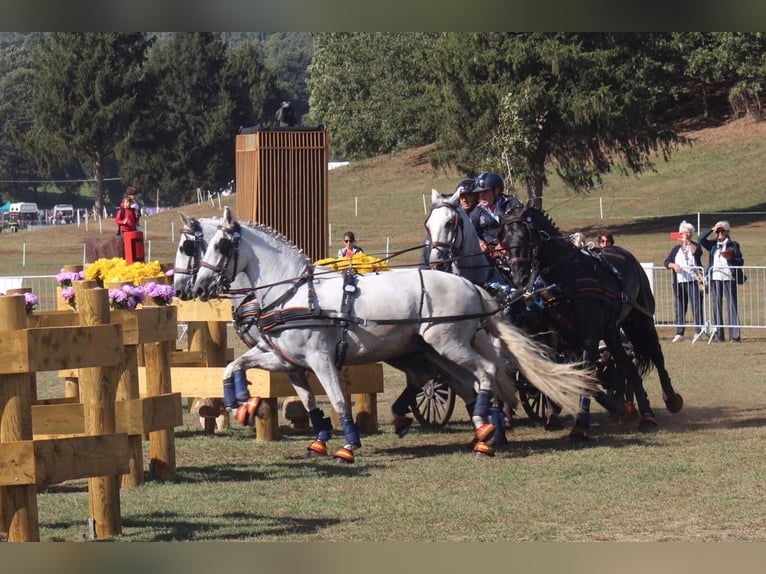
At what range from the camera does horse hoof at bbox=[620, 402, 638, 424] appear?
12455mm

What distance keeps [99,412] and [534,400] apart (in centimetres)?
684

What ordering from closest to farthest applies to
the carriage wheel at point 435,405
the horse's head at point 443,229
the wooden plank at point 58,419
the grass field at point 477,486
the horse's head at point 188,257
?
the grass field at point 477,486 < the wooden plank at point 58,419 < the horse's head at point 188,257 < the horse's head at point 443,229 < the carriage wheel at point 435,405

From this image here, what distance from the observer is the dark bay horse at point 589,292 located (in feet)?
37.5

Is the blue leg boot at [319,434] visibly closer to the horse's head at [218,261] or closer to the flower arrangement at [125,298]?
the horse's head at [218,261]

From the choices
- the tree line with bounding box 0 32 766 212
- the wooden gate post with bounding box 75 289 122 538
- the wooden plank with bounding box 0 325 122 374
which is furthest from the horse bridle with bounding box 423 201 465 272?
the tree line with bounding box 0 32 766 212

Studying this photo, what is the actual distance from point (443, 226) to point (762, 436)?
3.37 m

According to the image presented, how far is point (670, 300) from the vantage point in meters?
26.5

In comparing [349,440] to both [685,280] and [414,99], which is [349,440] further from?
[414,99]

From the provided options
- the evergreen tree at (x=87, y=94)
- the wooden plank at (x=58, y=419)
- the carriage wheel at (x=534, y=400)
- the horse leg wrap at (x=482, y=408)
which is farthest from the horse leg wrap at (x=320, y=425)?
the evergreen tree at (x=87, y=94)

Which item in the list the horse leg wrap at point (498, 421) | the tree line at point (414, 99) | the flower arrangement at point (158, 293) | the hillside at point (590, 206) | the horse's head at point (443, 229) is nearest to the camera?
the flower arrangement at point (158, 293)

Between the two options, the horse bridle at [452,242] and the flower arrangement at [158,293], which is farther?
the horse bridle at [452,242]

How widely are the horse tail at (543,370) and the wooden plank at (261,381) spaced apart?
1567mm
